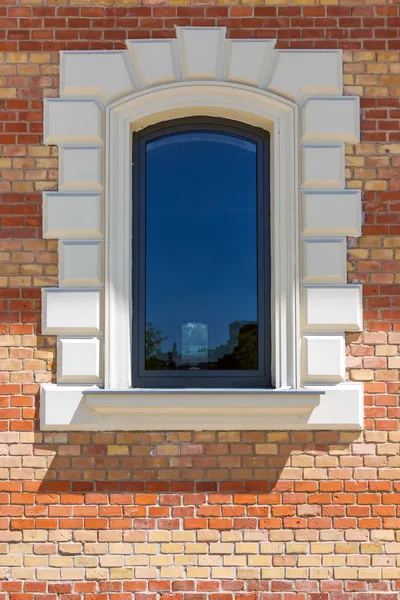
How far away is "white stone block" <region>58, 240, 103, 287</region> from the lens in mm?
3646

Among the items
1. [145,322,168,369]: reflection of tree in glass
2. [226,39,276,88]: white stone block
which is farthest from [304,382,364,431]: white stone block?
[226,39,276,88]: white stone block

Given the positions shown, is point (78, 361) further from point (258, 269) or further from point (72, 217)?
point (258, 269)

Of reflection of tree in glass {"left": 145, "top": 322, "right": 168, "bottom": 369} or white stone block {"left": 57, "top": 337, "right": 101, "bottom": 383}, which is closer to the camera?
white stone block {"left": 57, "top": 337, "right": 101, "bottom": 383}

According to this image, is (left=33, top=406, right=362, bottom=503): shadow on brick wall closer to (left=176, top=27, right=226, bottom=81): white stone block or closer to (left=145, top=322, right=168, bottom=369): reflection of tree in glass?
(left=145, top=322, right=168, bottom=369): reflection of tree in glass

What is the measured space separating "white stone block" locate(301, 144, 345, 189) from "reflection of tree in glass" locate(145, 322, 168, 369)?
1.27 metres

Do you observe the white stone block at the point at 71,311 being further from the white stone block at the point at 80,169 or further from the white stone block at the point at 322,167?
the white stone block at the point at 322,167

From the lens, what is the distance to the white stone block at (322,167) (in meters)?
3.68

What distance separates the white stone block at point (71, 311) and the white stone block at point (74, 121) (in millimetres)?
926

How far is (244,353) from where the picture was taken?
12.5ft

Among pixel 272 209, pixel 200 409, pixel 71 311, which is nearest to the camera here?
pixel 200 409

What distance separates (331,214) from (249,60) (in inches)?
42.1

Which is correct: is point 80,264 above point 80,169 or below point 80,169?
below

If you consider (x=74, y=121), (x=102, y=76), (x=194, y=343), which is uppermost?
(x=102, y=76)

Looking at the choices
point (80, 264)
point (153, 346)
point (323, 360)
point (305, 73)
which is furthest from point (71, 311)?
point (305, 73)
